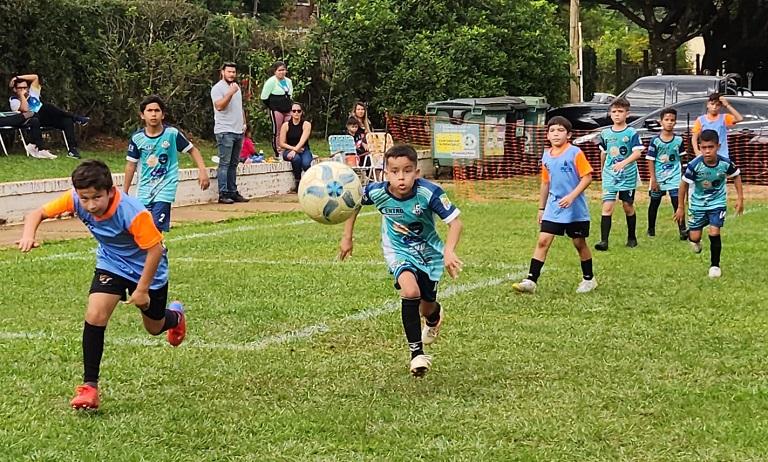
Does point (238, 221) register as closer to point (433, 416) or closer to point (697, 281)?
point (697, 281)

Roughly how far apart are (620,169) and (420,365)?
6.56 metres

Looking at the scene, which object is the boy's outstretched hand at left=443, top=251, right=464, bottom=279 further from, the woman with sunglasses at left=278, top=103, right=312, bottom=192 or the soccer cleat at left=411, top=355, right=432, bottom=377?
the woman with sunglasses at left=278, top=103, right=312, bottom=192

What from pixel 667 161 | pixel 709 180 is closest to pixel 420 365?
pixel 709 180

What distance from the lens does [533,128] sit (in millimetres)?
22688

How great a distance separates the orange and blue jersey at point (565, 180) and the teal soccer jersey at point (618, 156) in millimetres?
3016

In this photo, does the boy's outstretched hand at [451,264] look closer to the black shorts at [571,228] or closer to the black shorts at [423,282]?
the black shorts at [423,282]

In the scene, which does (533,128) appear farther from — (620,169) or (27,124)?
(620,169)

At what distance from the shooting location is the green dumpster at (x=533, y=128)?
74.8ft

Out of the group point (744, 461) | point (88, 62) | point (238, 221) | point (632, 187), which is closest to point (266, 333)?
point (744, 461)

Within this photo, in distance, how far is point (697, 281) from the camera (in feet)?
31.7

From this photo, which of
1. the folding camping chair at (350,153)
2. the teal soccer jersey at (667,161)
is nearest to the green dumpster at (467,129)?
the folding camping chair at (350,153)

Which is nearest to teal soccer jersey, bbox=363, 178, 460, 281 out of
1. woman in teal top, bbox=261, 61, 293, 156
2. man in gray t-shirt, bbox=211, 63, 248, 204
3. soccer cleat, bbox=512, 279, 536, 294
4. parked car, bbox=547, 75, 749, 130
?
soccer cleat, bbox=512, 279, 536, 294

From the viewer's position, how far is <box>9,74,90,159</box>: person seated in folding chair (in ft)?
56.2

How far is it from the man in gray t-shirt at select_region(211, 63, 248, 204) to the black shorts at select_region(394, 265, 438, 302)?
1042 cm
